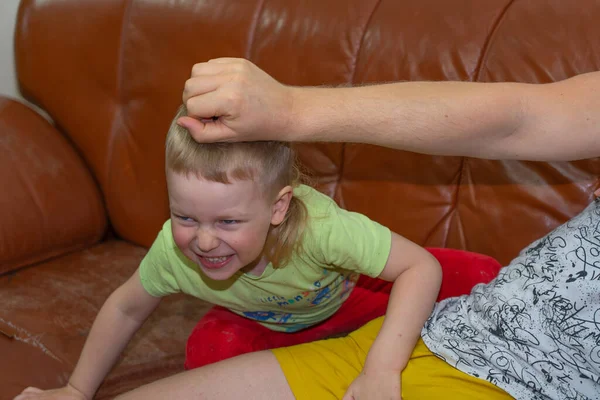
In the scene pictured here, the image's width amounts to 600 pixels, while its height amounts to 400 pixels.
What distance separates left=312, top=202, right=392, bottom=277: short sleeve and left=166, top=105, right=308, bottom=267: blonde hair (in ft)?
0.12

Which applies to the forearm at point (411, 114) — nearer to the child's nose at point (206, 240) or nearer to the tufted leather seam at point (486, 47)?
the child's nose at point (206, 240)

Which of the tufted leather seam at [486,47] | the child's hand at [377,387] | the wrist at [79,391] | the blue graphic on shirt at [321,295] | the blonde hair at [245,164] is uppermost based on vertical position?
the tufted leather seam at [486,47]

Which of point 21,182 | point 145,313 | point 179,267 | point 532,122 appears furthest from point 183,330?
point 532,122

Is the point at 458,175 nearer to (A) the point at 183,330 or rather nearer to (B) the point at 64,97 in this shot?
(A) the point at 183,330

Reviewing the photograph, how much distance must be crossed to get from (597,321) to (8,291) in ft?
4.15

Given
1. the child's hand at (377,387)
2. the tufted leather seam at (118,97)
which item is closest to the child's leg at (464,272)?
the child's hand at (377,387)

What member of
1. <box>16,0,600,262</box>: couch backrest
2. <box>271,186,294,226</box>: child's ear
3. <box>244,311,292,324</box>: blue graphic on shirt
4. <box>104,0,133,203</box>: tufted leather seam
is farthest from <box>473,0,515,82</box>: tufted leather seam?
<box>104,0,133,203</box>: tufted leather seam

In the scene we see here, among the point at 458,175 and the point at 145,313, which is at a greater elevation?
the point at 458,175

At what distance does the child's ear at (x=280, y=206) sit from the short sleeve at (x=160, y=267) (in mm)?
231

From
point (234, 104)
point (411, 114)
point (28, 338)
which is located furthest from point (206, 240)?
point (28, 338)

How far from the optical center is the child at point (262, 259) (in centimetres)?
104

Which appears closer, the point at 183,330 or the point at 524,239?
the point at 524,239

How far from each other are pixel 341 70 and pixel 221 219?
58 cm

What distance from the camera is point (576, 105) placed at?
38.8 inches
